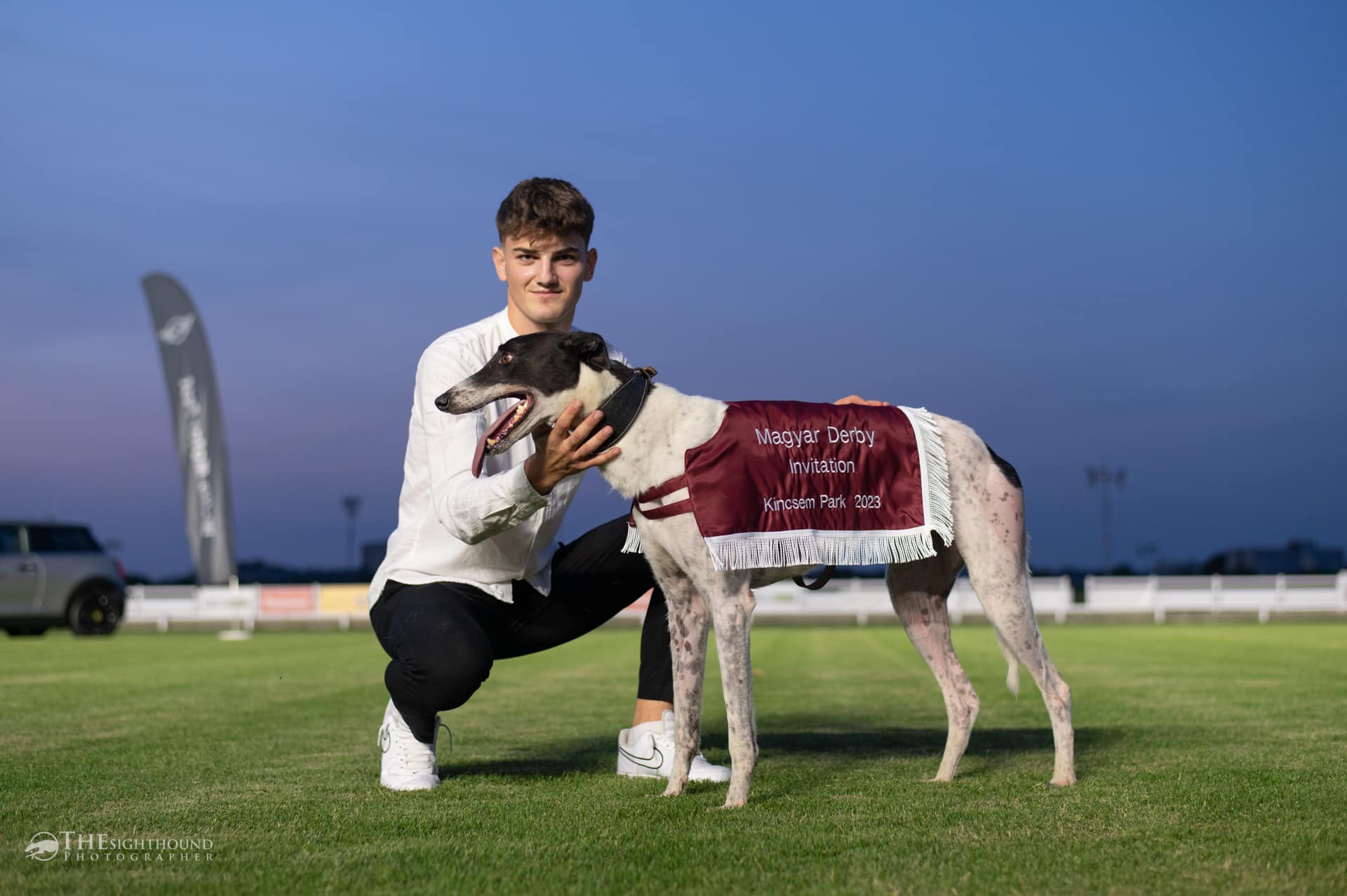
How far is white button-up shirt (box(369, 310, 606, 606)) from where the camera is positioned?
4.45m

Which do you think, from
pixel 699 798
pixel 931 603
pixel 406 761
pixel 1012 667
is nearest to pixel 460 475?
pixel 406 761

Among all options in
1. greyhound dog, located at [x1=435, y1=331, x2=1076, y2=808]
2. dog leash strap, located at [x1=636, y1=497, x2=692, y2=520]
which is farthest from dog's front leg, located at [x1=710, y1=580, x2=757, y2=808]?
dog leash strap, located at [x1=636, y1=497, x2=692, y2=520]

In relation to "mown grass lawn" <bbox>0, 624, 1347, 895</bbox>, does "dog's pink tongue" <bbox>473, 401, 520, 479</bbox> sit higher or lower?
higher

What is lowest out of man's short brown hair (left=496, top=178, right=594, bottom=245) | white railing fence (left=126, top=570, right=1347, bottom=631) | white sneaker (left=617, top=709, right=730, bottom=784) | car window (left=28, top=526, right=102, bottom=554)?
white railing fence (left=126, top=570, right=1347, bottom=631)

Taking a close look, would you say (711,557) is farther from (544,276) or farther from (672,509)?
(544,276)

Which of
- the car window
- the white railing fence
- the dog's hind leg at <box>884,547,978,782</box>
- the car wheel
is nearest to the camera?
the dog's hind leg at <box>884,547,978,782</box>

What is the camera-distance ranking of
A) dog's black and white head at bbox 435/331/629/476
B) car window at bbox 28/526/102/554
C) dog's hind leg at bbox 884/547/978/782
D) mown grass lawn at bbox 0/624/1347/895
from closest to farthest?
mown grass lawn at bbox 0/624/1347/895 < dog's black and white head at bbox 435/331/629/476 < dog's hind leg at bbox 884/547/978/782 < car window at bbox 28/526/102/554

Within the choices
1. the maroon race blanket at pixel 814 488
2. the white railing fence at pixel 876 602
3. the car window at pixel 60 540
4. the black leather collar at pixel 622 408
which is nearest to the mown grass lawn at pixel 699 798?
the maroon race blanket at pixel 814 488

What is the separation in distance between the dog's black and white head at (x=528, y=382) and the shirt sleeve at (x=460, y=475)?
154 mm

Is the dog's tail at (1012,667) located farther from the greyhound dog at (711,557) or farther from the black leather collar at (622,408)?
the black leather collar at (622,408)

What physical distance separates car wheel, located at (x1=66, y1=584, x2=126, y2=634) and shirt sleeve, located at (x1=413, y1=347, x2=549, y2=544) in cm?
1865

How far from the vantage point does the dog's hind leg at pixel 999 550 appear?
4.48m

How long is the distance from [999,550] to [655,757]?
5.44ft

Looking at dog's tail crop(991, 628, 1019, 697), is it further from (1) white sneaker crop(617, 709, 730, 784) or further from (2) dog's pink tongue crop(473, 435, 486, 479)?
(2) dog's pink tongue crop(473, 435, 486, 479)
